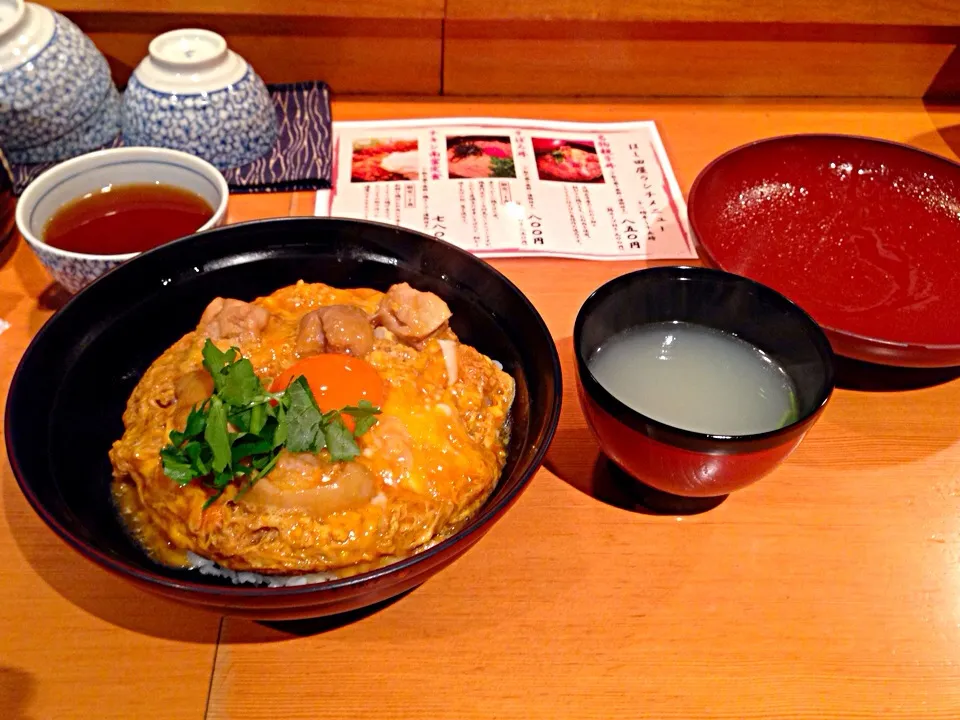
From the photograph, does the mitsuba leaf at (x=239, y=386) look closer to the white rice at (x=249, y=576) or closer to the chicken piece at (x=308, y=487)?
the chicken piece at (x=308, y=487)

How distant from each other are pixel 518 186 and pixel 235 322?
116cm

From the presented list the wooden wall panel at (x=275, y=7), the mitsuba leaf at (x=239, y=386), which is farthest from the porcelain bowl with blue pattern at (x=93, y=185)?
the wooden wall panel at (x=275, y=7)

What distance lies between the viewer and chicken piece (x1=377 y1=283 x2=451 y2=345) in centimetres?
151

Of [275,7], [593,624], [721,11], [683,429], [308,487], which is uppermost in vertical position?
[721,11]

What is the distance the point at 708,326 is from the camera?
5.15 feet

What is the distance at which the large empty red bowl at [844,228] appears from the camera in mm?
1851

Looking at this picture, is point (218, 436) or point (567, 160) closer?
point (218, 436)

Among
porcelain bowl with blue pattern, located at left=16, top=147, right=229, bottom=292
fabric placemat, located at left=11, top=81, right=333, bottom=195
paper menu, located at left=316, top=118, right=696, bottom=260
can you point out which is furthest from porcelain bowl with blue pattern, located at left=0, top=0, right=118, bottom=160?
paper menu, located at left=316, top=118, right=696, bottom=260

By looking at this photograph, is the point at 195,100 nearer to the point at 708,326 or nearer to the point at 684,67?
the point at 708,326

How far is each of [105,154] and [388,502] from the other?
4.42ft

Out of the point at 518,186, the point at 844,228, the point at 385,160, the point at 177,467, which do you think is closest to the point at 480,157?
the point at 518,186

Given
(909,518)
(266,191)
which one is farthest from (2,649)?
(909,518)

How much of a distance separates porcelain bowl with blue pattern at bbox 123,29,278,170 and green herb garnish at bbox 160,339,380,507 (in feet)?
3.99

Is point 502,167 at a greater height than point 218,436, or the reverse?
point 218,436
